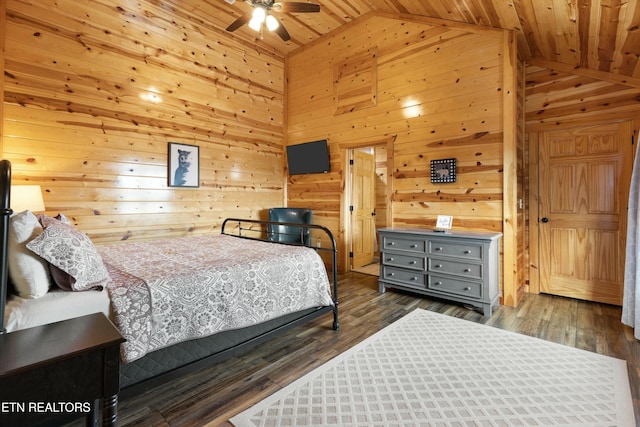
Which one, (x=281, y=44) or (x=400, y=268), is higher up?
(x=281, y=44)

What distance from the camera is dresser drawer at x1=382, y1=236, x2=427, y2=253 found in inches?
147

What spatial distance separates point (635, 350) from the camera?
8.00 ft

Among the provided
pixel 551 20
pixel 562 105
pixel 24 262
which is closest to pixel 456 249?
pixel 562 105

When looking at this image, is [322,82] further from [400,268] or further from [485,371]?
[485,371]

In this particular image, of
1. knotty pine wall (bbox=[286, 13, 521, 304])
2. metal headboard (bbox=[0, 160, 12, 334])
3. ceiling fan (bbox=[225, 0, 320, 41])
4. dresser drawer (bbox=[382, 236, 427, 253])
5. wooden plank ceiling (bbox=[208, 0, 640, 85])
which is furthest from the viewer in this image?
dresser drawer (bbox=[382, 236, 427, 253])

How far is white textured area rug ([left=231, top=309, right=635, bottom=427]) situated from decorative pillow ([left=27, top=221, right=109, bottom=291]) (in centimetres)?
108

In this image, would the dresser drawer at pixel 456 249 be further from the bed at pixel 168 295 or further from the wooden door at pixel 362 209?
the wooden door at pixel 362 209

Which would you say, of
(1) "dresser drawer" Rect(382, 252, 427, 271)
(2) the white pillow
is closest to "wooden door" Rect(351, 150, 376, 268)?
(1) "dresser drawer" Rect(382, 252, 427, 271)

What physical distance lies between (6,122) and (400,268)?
15.3 feet

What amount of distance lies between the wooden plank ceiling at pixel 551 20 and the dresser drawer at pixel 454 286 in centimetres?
262

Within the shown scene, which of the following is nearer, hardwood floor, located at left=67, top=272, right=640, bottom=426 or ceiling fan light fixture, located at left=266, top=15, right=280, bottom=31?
hardwood floor, located at left=67, top=272, right=640, bottom=426

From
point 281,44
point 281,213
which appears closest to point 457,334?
point 281,213

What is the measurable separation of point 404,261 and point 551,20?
2902 mm

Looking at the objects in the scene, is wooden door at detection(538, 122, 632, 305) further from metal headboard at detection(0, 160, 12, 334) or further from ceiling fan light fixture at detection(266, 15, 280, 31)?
metal headboard at detection(0, 160, 12, 334)
